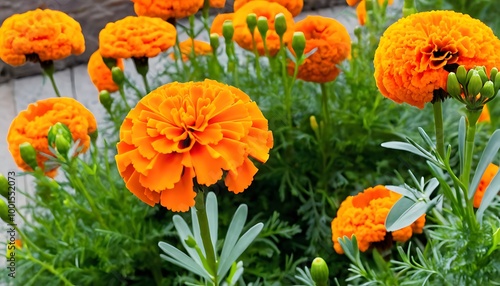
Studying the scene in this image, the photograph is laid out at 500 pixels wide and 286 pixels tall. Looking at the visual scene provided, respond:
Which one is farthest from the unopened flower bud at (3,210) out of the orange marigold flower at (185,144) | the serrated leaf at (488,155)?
the serrated leaf at (488,155)

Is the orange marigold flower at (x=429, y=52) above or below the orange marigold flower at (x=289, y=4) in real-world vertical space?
above

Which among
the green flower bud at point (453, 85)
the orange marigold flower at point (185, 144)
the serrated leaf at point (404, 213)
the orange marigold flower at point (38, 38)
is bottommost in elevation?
the orange marigold flower at point (38, 38)

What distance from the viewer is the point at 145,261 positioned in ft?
3.36

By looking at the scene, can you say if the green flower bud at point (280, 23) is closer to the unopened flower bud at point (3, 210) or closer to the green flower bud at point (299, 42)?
the green flower bud at point (299, 42)

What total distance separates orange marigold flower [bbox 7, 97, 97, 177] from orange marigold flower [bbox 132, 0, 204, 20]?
0.61 feet

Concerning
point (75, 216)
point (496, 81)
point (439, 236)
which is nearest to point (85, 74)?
point (75, 216)

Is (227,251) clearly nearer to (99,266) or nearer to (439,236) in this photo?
(439,236)

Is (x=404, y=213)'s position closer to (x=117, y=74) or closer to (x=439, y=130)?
(x=439, y=130)

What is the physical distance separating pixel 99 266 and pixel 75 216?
0.11m

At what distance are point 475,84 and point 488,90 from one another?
13 millimetres

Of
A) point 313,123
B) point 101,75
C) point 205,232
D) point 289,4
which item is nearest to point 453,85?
point 205,232

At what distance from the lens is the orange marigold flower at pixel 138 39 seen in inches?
38.8

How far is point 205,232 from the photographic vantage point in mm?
568

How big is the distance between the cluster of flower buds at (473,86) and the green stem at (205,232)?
0.22m
